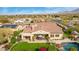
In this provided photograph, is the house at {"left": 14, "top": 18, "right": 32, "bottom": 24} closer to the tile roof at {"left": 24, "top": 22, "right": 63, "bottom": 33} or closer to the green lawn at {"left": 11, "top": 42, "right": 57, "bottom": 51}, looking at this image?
the tile roof at {"left": 24, "top": 22, "right": 63, "bottom": 33}

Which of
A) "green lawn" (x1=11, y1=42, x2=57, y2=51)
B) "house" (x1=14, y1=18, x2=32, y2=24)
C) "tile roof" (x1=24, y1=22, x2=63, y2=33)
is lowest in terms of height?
"green lawn" (x1=11, y1=42, x2=57, y2=51)

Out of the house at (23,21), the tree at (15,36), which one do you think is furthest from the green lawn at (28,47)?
the house at (23,21)

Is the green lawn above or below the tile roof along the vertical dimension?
below

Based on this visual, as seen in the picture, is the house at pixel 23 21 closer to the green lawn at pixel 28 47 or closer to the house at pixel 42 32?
the house at pixel 42 32

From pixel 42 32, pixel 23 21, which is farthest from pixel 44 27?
pixel 23 21

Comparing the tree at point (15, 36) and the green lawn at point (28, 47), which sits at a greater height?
the tree at point (15, 36)

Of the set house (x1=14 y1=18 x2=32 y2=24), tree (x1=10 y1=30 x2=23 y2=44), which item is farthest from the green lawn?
house (x1=14 y1=18 x2=32 y2=24)

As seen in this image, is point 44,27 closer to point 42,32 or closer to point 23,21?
point 42,32
